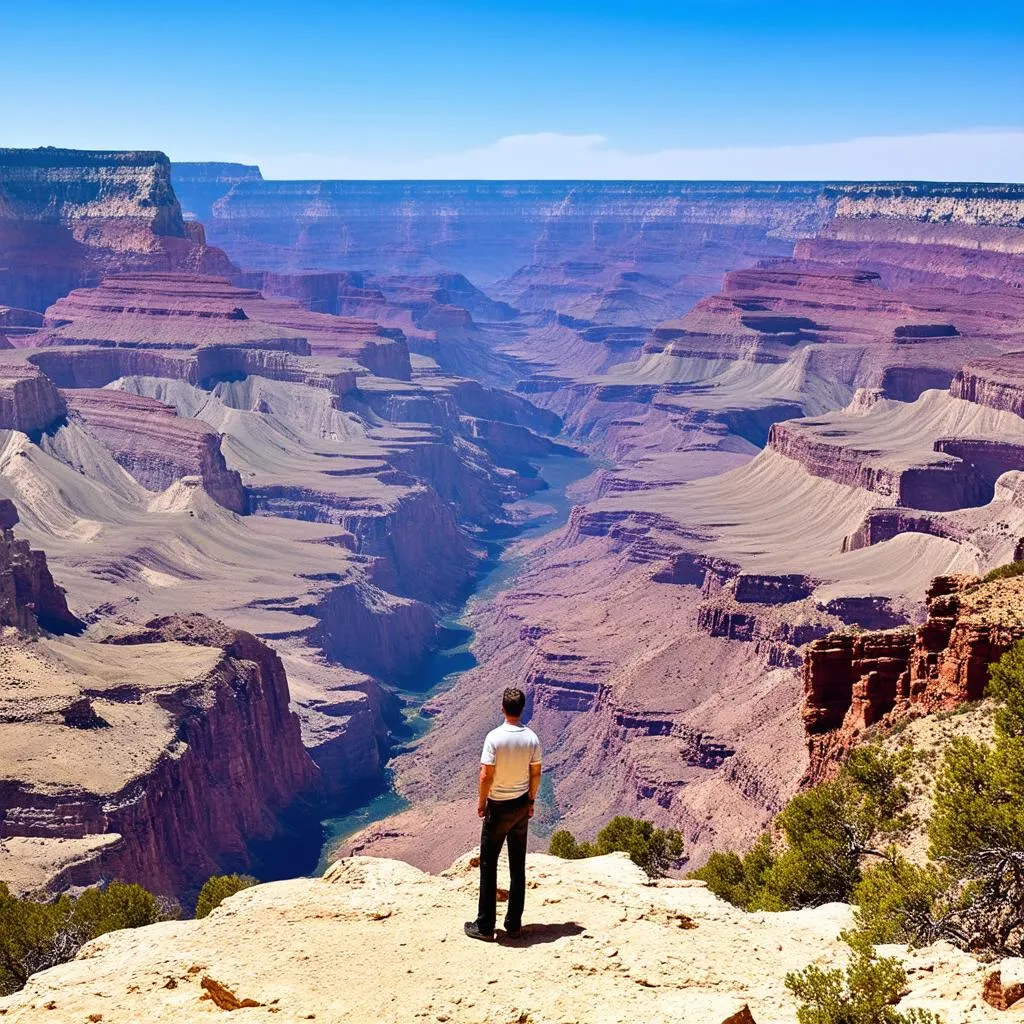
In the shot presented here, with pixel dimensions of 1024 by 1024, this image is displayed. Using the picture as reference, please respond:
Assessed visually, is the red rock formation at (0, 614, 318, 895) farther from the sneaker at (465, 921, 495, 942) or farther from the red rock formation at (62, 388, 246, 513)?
the red rock formation at (62, 388, 246, 513)

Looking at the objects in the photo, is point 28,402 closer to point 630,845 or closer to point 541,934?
point 630,845

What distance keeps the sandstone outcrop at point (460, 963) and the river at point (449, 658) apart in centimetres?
5538

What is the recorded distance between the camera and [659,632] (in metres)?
109

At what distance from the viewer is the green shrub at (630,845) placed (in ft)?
128

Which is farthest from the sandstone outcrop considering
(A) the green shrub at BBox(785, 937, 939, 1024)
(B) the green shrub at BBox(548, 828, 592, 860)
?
(B) the green shrub at BBox(548, 828, 592, 860)

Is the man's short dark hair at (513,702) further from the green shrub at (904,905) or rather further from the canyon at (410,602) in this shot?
the canyon at (410,602)

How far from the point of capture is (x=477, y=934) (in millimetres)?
21500

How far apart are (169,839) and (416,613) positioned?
68.4m

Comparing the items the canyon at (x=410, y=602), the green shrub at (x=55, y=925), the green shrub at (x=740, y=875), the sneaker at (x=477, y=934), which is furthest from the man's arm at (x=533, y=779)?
the canyon at (x=410, y=602)

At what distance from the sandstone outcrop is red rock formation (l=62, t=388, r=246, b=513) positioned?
396 feet

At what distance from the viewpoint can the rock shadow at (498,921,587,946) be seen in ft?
70.3

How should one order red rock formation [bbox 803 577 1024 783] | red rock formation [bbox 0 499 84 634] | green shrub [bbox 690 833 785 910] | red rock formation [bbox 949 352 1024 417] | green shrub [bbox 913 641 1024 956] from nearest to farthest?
green shrub [bbox 913 641 1024 956] → green shrub [bbox 690 833 785 910] → red rock formation [bbox 803 577 1024 783] → red rock formation [bbox 0 499 84 634] → red rock formation [bbox 949 352 1024 417]

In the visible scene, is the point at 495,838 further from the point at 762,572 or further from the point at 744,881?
the point at 762,572

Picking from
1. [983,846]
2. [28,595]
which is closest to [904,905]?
[983,846]
